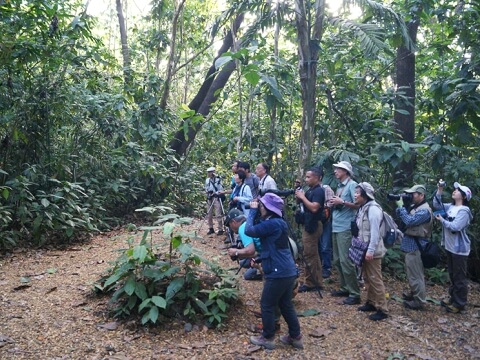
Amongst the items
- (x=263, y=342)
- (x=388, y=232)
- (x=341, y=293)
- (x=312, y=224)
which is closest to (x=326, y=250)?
(x=341, y=293)

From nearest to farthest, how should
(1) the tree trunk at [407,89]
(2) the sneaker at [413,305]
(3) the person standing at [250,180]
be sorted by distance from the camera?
(2) the sneaker at [413,305]
(3) the person standing at [250,180]
(1) the tree trunk at [407,89]

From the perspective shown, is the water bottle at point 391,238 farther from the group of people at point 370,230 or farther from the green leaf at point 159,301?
the green leaf at point 159,301

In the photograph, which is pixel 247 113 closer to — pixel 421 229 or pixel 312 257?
pixel 312 257

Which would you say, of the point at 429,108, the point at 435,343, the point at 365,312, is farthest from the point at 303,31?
the point at 435,343

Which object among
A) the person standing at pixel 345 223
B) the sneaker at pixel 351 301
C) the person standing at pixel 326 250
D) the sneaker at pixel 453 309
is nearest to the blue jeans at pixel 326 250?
the person standing at pixel 326 250

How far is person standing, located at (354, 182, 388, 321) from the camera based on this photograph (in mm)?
5523

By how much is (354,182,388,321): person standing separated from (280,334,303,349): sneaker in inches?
56.7

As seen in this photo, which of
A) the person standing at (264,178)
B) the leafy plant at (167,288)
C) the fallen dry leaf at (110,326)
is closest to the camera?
the fallen dry leaf at (110,326)

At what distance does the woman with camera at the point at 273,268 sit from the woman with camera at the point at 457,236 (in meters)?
2.80

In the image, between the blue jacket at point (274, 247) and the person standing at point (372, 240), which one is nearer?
the blue jacket at point (274, 247)

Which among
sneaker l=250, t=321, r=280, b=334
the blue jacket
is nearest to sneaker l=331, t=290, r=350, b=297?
sneaker l=250, t=321, r=280, b=334

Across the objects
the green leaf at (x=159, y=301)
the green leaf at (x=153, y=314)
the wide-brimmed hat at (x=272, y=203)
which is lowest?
the green leaf at (x=153, y=314)

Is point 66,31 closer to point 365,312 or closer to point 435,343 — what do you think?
point 365,312

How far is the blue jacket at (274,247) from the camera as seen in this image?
436 centimetres
